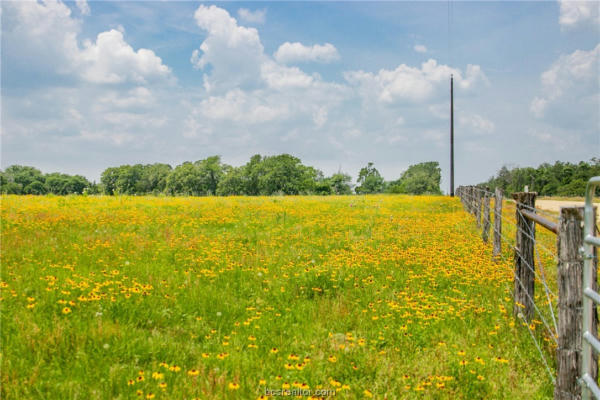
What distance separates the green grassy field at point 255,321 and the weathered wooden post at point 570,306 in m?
0.47

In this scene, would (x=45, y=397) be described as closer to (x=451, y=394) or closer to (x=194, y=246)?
(x=451, y=394)

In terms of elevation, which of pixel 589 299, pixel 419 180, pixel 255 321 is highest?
pixel 419 180

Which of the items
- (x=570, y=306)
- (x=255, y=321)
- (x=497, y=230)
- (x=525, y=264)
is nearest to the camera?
(x=570, y=306)

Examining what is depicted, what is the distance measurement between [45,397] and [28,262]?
579 centimetres

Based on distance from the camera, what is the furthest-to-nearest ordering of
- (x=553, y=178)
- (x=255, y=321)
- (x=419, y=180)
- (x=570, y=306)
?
1. (x=419, y=180)
2. (x=553, y=178)
3. (x=255, y=321)
4. (x=570, y=306)

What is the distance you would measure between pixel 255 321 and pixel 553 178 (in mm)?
113465

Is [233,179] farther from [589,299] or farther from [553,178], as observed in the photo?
[589,299]

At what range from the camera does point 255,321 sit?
243 inches

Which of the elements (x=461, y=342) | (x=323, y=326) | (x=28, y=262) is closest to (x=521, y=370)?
(x=461, y=342)

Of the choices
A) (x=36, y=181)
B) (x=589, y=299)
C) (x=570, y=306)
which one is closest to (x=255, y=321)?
(x=570, y=306)

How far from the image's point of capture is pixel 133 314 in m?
6.16

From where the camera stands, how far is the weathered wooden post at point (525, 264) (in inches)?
246

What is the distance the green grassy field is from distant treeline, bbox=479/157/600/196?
282ft

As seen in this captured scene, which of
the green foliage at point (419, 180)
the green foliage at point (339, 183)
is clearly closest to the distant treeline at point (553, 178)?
the green foliage at point (419, 180)
